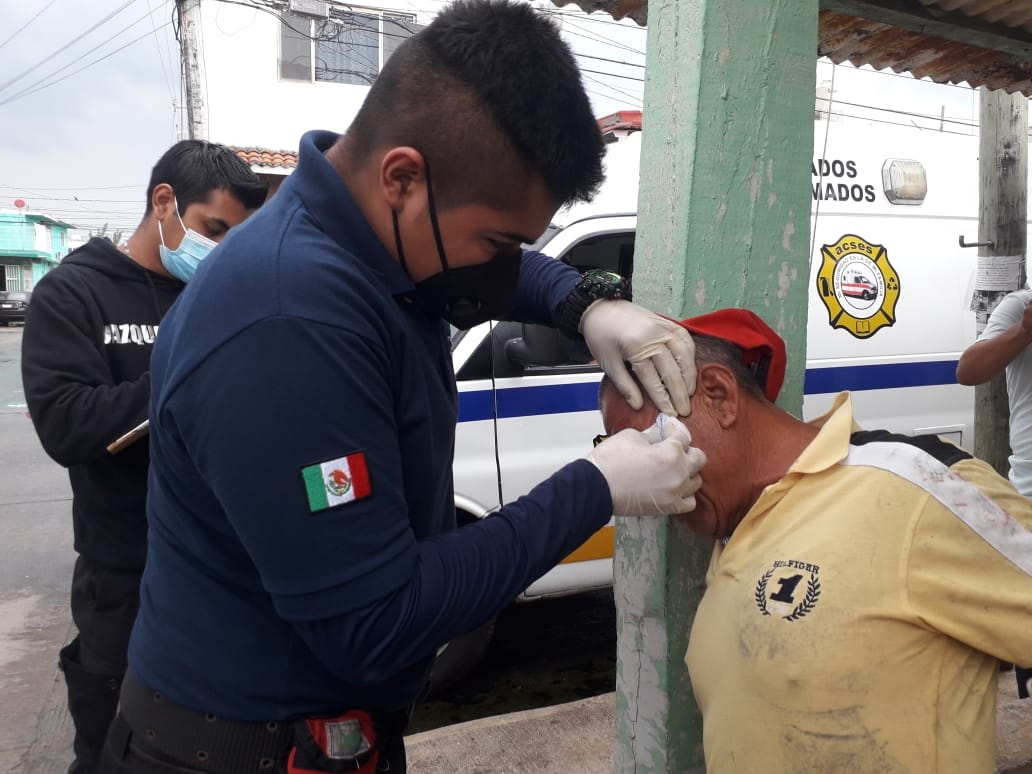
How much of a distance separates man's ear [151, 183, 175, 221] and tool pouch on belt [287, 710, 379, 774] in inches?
70.4

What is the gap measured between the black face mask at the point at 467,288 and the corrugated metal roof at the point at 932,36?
1383mm

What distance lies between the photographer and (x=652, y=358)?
4.95 feet

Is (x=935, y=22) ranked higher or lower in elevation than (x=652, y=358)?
higher

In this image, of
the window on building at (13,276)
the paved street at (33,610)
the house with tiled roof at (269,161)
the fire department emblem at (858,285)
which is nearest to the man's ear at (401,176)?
the paved street at (33,610)

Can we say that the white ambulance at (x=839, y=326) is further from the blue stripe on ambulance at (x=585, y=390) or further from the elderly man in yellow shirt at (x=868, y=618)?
the elderly man in yellow shirt at (x=868, y=618)

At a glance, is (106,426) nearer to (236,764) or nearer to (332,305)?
(236,764)

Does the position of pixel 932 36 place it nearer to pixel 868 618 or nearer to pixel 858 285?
pixel 858 285

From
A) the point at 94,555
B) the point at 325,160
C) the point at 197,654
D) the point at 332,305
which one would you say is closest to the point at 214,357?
the point at 332,305

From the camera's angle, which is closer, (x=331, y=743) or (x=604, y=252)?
(x=331, y=743)

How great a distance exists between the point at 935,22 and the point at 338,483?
2.25 m

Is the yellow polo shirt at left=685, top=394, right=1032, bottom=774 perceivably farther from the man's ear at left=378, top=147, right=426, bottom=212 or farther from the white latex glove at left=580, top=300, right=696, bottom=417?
the man's ear at left=378, top=147, right=426, bottom=212

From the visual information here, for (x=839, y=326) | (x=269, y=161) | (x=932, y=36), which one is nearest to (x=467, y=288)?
→ (x=932, y=36)

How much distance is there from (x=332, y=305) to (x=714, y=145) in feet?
2.83

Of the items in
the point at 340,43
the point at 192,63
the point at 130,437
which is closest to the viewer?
the point at 130,437
